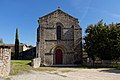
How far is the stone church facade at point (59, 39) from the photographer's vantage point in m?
29.3

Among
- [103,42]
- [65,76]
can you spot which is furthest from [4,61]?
[103,42]

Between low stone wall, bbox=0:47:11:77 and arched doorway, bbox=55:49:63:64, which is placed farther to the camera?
arched doorway, bbox=55:49:63:64

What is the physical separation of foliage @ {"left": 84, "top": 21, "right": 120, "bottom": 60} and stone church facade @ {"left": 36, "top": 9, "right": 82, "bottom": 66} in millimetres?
A: 2687

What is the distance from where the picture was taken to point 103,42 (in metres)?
26.0

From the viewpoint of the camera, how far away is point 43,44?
96.7 ft

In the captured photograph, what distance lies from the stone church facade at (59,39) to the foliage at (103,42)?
269 centimetres

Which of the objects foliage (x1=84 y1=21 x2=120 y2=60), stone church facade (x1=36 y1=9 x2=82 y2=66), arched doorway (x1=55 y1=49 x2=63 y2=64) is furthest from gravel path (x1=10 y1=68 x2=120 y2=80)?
arched doorway (x1=55 y1=49 x2=63 y2=64)

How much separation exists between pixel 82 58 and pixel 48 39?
660 centimetres

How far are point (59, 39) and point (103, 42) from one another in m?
7.66

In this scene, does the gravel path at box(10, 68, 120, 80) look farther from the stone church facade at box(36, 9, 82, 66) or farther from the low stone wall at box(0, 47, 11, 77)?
the stone church facade at box(36, 9, 82, 66)

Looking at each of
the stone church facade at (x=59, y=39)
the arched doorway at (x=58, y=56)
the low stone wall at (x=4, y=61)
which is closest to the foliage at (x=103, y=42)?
the stone church facade at (x=59, y=39)

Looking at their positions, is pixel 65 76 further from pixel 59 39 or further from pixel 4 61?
pixel 59 39

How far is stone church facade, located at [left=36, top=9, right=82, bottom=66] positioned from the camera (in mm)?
29312

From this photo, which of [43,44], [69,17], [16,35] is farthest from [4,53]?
[16,35]
